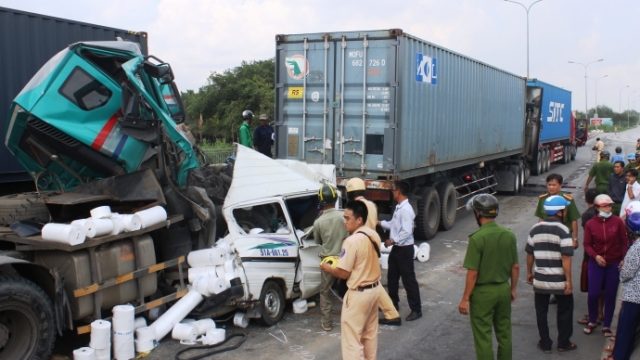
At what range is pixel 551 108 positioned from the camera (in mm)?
23500

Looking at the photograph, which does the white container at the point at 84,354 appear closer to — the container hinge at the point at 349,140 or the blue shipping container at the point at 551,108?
the container hinge at the point at 349,140

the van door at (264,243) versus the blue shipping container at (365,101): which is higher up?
the blue shipping container at (365,101)

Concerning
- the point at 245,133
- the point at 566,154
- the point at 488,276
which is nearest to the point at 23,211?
the point at 488,276

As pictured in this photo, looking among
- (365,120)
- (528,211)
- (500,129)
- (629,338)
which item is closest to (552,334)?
(629,338)

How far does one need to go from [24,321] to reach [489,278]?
3.79m

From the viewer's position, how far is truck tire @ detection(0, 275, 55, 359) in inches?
194

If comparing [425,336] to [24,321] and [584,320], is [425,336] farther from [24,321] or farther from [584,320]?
[24,321]

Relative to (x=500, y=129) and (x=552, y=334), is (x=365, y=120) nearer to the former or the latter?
(x=552, y=334)

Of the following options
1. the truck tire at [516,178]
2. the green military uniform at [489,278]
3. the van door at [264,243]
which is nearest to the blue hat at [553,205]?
the green military uniform at [489,278]

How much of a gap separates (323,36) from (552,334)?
19.7 ft

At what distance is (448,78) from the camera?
38.4 ft

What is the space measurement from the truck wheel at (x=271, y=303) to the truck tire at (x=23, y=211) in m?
2.26

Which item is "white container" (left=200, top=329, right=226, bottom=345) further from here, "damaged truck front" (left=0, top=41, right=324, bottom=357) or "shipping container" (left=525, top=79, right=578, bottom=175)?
"shipping container" (left=525, top=79, right=578, bottom=175)

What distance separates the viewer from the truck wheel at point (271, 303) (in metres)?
6.32
